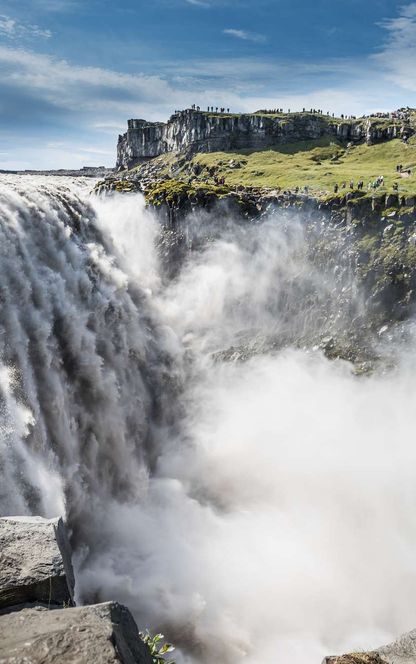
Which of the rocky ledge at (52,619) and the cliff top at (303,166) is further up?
the cliff top at (303,166)

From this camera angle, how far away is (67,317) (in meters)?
35.5

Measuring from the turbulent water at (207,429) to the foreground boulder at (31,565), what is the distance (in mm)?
13324

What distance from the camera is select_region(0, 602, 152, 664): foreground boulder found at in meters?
6.82

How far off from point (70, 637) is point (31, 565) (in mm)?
3028

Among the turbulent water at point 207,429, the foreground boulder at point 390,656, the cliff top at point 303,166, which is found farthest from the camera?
the cliff top at point 303,166

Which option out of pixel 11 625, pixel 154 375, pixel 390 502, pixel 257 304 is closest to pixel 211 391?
pixel 154 375

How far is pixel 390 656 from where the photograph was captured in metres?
10.5

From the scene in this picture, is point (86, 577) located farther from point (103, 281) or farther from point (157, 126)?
point (157, 126)

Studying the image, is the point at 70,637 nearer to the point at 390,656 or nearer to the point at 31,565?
the point at 31,565

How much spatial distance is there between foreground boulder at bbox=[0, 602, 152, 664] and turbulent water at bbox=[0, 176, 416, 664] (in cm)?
1603

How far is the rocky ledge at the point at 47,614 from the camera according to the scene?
694 cm

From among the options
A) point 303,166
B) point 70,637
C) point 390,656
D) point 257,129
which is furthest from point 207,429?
point 257,129

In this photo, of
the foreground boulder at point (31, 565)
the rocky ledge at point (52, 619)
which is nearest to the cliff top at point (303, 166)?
the rocky ledge at point (52, 619)

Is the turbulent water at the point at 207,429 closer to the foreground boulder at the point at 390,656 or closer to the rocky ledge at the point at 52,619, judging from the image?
the rocky ledge at the point at 52,619
